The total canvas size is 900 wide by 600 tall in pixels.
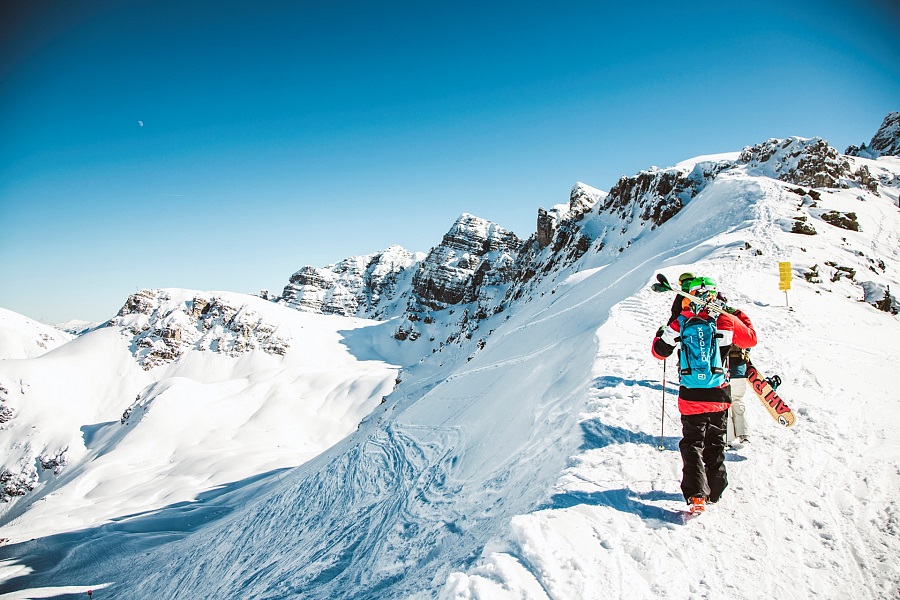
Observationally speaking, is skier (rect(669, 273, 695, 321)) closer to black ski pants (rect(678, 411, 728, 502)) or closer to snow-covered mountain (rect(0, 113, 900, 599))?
snow-covered mountain (rect(0, 113, 900, 599))

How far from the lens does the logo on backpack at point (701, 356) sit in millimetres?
5074

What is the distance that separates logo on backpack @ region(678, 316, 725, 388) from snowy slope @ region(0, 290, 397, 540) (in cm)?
5317

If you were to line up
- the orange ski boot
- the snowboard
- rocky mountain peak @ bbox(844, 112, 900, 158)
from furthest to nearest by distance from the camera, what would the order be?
rocky mountain peak @ bbox(844, 112, 900, 158)
the snowboard
the orange ski boot

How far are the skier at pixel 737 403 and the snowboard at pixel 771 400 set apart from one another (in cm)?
25

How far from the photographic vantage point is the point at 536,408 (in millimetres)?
8750

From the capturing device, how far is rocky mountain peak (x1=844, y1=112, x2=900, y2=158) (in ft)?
202

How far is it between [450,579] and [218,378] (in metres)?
129

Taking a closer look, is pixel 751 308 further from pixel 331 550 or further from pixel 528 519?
pixel 331 550

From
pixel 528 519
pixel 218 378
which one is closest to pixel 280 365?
pixel 218 378

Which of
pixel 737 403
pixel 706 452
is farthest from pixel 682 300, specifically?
pixel 737 403

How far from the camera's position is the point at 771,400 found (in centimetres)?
668

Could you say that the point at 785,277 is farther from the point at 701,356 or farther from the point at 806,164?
the point at 806,164

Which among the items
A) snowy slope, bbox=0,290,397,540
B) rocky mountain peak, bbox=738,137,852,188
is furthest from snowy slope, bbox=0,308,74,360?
rocky mountain peak, bbox=738,137,852,188

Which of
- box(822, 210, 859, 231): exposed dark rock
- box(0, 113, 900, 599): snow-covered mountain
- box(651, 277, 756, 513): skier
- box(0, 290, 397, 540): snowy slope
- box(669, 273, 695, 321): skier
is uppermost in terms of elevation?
box(822, 210, 859, 231): exposed dark rock
